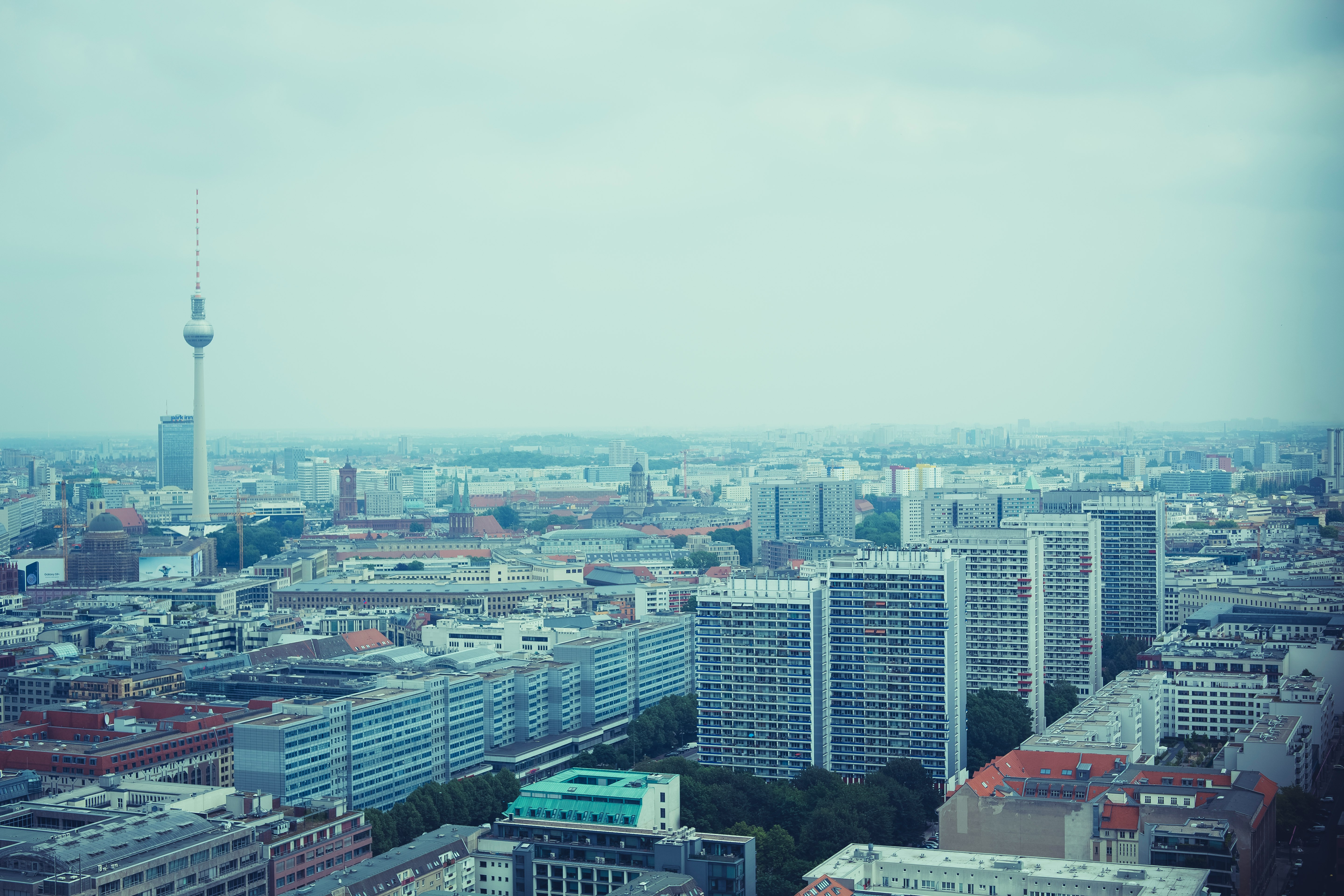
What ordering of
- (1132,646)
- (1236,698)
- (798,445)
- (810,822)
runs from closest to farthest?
(810,822)
(1236,698)
(1132,646)
(798,445)

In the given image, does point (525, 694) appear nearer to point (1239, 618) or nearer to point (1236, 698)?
point (1236, 698)

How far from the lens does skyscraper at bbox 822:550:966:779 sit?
1426 centimetres

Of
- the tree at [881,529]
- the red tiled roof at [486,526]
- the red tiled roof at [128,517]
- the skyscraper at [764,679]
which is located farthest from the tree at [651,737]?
the red tiled roof at [486,526]

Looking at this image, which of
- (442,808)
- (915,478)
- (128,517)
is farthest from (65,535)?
(915,478)

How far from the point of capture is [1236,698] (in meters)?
15.5

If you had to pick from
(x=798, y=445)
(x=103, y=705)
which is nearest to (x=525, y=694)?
(x=103, y=705)

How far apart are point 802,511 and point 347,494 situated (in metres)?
15.2

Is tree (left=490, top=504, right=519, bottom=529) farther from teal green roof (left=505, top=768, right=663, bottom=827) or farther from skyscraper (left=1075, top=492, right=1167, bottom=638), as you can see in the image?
teal green roof (left=505, top=768, right=663, bottom=827)

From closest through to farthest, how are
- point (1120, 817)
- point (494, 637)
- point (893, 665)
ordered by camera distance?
point (1120, 817) → point (893, 665) → point (494, 637)

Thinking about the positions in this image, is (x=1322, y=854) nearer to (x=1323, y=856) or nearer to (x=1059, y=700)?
(x=1323, y=856)

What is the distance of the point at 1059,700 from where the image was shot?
17594 millimetres

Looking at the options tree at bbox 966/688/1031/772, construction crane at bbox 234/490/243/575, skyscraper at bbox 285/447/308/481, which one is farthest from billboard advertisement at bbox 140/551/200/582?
skyscraper at bbox 285/447/308/481

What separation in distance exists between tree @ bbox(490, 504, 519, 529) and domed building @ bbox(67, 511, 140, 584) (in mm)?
14843

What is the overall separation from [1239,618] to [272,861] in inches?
476
